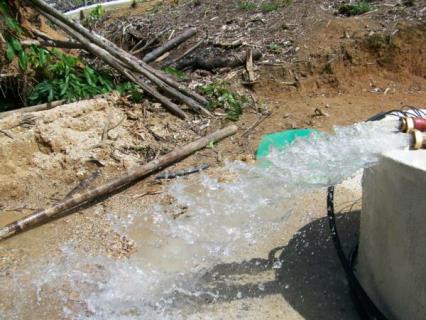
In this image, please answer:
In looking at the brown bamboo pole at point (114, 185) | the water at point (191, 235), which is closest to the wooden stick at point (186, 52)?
the brown bamboo pole at point (114, 185)

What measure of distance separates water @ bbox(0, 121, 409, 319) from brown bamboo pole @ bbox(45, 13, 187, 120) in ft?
4.03

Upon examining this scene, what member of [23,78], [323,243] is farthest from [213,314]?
[23,78]

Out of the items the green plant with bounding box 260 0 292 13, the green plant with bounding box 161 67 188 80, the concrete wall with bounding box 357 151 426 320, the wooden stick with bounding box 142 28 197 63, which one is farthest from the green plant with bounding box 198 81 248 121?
the concrete wall with bounding box 357 151 426 320

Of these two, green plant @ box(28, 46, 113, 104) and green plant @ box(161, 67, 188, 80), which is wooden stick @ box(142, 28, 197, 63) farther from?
green plant @ box(28, 46, 113, 104)

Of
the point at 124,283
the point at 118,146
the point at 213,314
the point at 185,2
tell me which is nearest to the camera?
the point at 213,314

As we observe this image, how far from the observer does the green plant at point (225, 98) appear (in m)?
5.86

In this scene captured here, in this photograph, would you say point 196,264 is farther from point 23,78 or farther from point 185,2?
point 185,2

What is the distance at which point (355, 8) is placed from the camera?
6.93 meters

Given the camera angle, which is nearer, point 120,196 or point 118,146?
point 120,196

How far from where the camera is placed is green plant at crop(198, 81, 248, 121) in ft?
19.2

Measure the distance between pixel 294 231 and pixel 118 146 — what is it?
2187 mm

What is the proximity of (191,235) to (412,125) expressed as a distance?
208 cm

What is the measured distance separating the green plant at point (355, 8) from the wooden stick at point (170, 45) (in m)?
2.21

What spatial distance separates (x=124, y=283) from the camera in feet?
11.6
